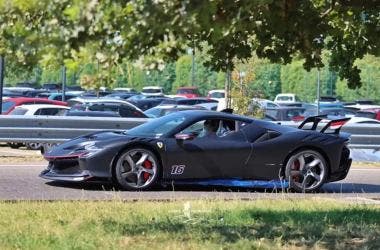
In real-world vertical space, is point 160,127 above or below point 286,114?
above

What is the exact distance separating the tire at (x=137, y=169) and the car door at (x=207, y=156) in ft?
0.76

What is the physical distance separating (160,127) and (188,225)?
426 centimetres

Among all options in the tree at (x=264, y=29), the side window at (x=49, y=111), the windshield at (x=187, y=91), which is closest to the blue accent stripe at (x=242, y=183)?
the tree at (x=264, y=29)

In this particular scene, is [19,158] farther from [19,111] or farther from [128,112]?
[128,112]

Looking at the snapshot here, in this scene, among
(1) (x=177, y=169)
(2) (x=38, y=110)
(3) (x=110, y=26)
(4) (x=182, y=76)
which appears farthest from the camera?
(4) (x=182, y=76)

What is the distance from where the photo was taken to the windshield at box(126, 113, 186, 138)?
11.5 m

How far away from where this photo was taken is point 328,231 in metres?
7.34

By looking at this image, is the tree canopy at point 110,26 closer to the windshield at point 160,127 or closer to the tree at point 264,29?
the tree at point 264,29

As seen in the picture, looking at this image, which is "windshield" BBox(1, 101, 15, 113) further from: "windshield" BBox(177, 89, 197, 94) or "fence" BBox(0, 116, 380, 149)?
"windshield" BBox(177, 89, 197, 94)

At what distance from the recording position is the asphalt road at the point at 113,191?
34.2 ft

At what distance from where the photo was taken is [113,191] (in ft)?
36.1

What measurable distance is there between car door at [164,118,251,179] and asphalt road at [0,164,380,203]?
0.97 ft

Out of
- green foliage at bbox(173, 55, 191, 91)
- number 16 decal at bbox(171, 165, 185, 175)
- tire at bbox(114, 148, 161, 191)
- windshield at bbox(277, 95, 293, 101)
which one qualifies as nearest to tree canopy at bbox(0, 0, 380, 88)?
tire at bbox(114, 148, 161, 191)

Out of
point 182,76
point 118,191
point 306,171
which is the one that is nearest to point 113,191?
point 118,191
